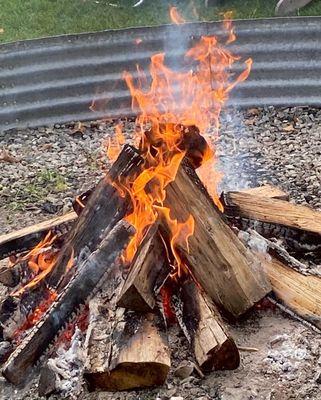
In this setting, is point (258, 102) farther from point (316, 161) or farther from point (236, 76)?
point (316, 161)

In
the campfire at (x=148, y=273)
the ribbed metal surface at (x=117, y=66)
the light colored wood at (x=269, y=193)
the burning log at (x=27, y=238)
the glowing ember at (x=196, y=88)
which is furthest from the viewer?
the ribbed metal surface at (x=117, y=66)

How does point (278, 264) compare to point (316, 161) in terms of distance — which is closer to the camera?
point (278, 264)

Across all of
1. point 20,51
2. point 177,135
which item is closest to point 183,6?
point 20,51

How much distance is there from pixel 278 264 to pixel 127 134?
275cm

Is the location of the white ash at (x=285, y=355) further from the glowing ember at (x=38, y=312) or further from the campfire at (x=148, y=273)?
the glowing ember at (x=38, y=312)

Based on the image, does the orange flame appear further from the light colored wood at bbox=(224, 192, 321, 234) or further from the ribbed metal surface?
the light colored wood at bbox=(224, 192, 321, 234)

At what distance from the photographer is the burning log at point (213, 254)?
10.7 feet

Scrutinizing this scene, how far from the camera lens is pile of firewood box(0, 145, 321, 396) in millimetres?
2998

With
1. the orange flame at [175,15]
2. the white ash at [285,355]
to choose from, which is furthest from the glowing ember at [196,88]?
the white ash at [285,355]

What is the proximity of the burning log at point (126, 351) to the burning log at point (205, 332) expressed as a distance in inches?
4.9

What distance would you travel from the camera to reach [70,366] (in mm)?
3178

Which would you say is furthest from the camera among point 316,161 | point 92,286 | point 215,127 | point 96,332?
point 215,127

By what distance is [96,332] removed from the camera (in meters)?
3.15

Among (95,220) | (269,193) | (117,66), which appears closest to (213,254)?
(95,220)
